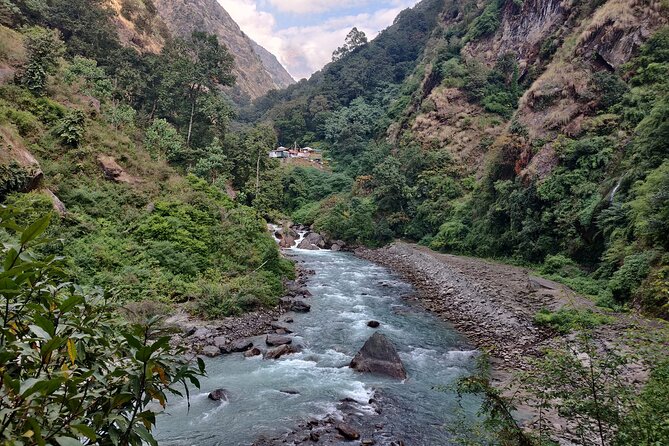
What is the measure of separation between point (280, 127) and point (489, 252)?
4641cm

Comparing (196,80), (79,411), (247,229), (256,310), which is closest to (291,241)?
(247,229)

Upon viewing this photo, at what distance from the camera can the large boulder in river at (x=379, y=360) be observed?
10203mm

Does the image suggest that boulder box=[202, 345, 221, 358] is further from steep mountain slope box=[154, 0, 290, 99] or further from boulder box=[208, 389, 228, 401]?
steep mountain slope box=[154, 0, 290, 99]

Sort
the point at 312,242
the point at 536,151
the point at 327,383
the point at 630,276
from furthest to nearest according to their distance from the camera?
the point at 312,242
the point at 536,151
the point at 630,276
the point at 327,383

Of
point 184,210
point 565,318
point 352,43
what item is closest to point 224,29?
point 352,43

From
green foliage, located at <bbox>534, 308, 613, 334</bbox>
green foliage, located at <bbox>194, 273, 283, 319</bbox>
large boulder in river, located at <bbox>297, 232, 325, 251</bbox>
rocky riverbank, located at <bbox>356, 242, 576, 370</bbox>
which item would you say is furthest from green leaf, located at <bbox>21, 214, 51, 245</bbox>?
large boulder in river, located at <bbox>297, 232, 325, 251</bbox>

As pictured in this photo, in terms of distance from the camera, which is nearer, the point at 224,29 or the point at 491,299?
the point at 491,299

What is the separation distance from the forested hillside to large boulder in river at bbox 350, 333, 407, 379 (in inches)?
247

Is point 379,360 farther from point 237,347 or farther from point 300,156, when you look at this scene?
point 300,156

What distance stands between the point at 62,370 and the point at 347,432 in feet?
22.0

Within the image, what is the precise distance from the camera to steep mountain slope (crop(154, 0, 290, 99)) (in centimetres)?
9812

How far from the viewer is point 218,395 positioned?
8.76 meters

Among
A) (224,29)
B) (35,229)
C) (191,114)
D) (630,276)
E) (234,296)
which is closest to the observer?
(35,229)

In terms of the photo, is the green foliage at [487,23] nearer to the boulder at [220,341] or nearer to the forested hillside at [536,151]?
the forested hillside at [536,151]
